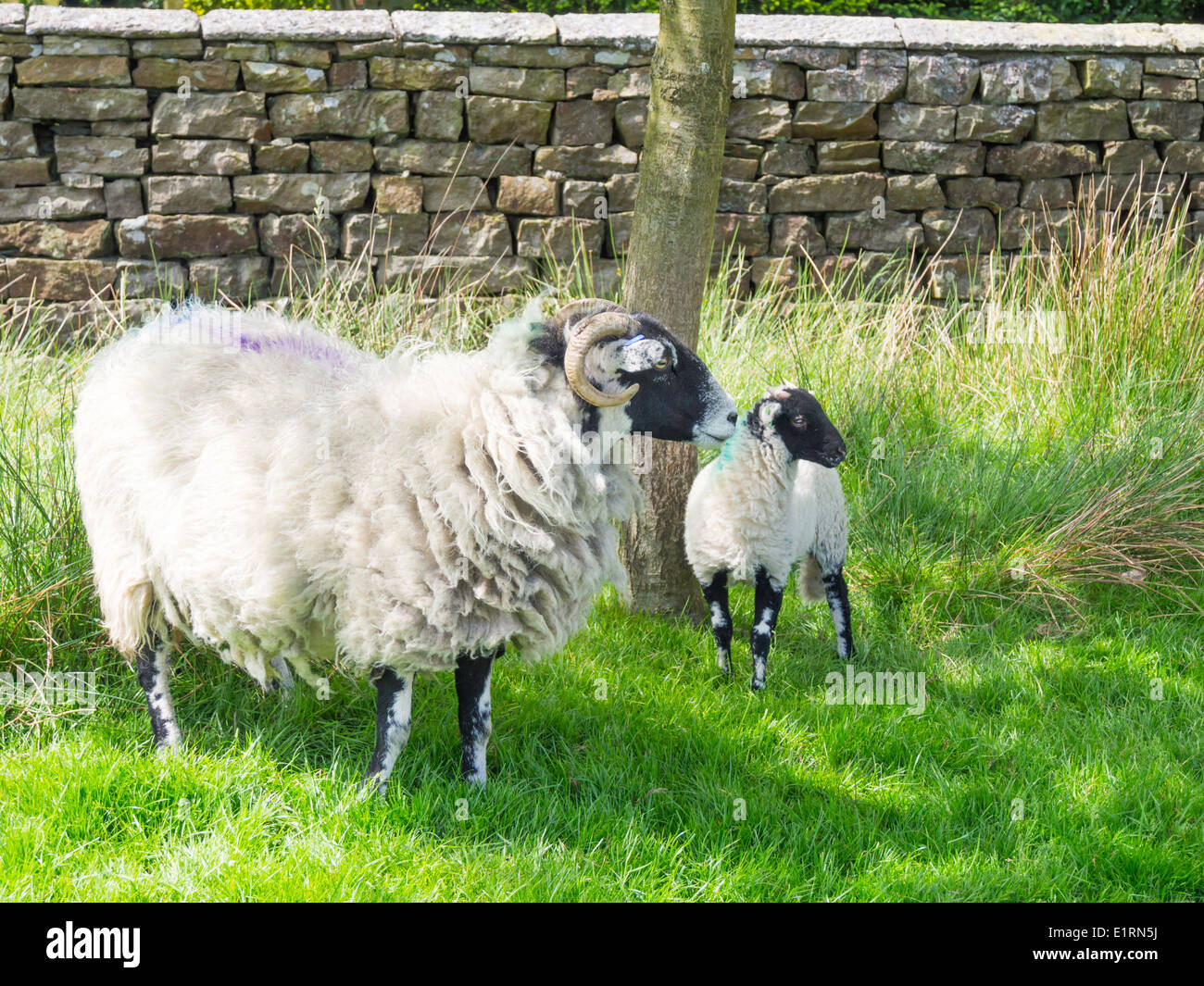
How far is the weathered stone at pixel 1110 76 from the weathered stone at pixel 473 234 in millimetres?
4408

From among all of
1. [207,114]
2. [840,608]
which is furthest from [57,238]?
[840,608]

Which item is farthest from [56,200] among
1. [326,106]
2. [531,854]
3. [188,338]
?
[531,854]

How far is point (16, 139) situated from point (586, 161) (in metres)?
3.85

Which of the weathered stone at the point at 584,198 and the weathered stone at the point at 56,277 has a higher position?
the weathered stone at the point at 584,198

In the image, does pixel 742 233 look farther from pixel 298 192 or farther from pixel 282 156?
pixel 282 156

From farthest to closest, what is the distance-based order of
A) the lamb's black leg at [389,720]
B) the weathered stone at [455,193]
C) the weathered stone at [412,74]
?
the weathered stone at [455,193] < the weathered stone at [412,74] < the lamb's black leg at [389,720]

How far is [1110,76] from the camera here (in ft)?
24.3

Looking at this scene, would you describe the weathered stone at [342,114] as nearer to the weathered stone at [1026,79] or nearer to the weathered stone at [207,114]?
the weathered stone at [207,114]

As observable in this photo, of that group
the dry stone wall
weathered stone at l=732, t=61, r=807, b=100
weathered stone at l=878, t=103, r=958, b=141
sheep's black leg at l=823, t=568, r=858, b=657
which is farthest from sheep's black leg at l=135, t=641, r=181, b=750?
weathered stone at l=878, t=103, r=958, b=141

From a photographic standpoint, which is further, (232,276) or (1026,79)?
(1026,79)

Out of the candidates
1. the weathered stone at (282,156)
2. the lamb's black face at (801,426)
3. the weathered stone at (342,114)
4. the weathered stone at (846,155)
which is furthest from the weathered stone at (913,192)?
the lamb's black face at (801,426)

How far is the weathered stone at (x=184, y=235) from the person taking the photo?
694 cm

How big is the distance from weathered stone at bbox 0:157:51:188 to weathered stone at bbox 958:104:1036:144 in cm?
646

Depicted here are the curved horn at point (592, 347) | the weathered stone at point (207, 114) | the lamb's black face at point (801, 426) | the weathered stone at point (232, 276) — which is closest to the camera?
the curved horn at point (592, 347)
